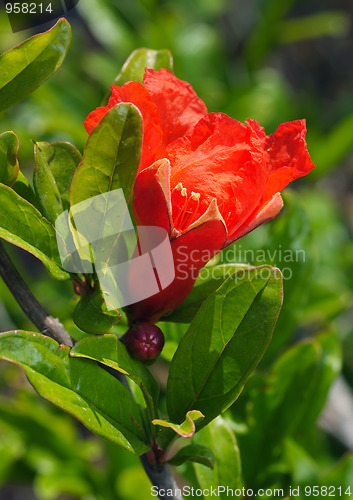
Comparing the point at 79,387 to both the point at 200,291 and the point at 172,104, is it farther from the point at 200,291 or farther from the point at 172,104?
the point at 172,104

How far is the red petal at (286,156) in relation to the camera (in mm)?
643

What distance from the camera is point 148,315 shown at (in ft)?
2.36

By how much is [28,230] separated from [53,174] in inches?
4.6

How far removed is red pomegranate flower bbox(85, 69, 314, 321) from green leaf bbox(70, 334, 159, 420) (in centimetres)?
12

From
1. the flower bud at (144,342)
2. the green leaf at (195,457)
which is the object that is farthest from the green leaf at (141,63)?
the green leaf at (195,457)

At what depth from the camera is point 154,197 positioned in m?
0.61

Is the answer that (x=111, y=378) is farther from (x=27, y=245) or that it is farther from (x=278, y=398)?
(x=278, y=398)

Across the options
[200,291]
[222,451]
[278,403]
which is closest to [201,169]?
[200,291]

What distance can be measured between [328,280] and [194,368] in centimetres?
129

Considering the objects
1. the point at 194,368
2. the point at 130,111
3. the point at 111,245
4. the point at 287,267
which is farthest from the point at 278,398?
the point at 130,111

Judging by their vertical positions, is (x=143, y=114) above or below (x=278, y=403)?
above

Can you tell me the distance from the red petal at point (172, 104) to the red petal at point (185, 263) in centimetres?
13

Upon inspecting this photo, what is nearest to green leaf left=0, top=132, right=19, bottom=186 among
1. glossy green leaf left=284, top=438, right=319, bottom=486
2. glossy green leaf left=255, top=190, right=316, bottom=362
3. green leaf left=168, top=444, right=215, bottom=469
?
green leaf left=168, top=444, right=215, bottom=469

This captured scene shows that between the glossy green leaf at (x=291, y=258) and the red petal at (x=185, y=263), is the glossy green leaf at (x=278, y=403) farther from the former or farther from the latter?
the red petal at (x=185, y=263)
